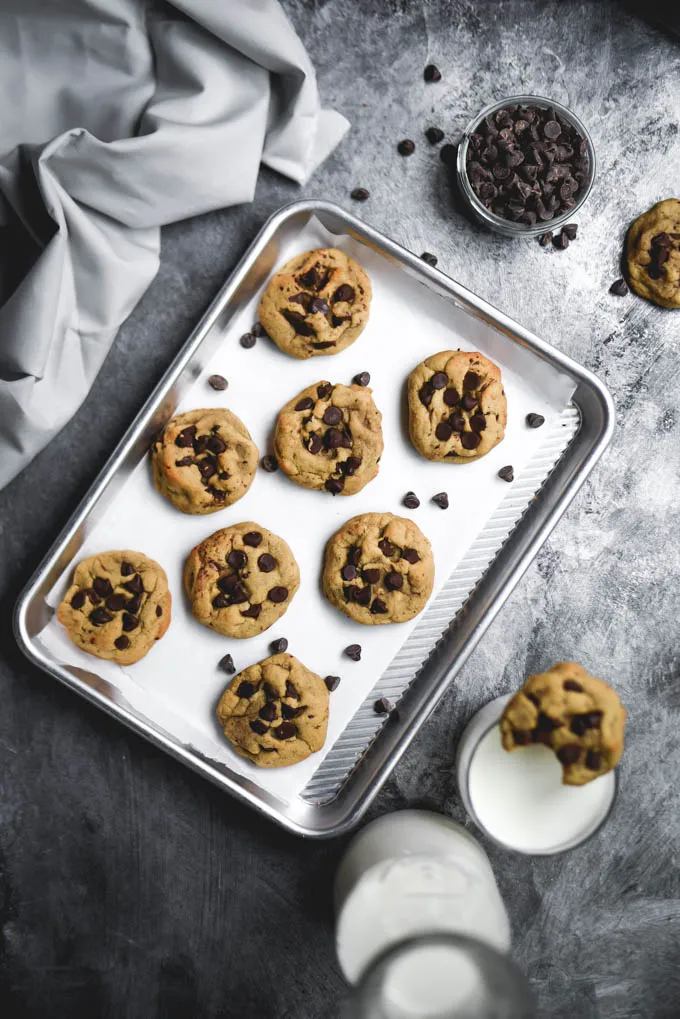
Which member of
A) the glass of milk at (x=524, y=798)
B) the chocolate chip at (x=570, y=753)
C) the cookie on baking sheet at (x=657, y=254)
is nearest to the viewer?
the chocolate chip at (x=570, y=753)

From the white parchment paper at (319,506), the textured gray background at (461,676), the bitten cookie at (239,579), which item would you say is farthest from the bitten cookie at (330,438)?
the textured gray background at (461,676)

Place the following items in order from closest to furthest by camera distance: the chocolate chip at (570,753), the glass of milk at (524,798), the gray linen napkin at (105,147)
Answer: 1. the chocolate chip at (570,753)
2. the glass of milk at (524,798)
3. the gray linen napkin at (105,147)

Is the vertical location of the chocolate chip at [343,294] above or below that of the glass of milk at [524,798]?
above

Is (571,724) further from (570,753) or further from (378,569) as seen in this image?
(378,569)

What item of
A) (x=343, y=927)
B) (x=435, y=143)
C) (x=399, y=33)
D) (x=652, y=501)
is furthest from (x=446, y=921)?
(x=399, y=33)

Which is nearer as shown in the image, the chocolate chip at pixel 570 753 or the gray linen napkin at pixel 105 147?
the chocolate chip at pixel 570 753

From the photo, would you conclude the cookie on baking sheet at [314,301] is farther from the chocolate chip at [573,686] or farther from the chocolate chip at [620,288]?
the chocolate chip at [573,686]

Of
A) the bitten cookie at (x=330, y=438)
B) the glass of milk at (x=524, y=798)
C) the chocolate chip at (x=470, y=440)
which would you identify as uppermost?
the chocolate chip at (x=470, y=440)
